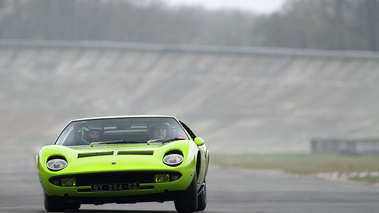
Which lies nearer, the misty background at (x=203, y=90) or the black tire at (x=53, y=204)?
the black tire at (x=53, y=204)

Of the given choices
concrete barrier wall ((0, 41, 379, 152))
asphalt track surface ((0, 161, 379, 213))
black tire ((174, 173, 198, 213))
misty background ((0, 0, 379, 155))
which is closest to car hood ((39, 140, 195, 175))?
black tire ((174, 173, 198, 213))

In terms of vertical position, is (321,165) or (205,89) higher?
(205,89)

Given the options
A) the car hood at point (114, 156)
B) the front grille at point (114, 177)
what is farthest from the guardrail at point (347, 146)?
the front grille at point (114, 177)

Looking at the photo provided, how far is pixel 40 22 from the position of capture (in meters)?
97.9

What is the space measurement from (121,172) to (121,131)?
1.42 m

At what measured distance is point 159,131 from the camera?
9.78m

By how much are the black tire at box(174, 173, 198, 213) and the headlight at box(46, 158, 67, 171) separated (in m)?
1.28

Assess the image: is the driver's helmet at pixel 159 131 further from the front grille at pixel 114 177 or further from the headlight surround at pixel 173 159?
the front grille at pixel 114 177

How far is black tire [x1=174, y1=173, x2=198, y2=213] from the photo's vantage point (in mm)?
8984

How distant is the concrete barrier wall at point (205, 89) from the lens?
64.4 metres

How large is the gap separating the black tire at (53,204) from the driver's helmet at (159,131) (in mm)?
1309

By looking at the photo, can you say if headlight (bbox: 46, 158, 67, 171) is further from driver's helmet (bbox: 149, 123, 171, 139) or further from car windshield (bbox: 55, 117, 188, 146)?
driver's helmet (bbox: 149, 123, 171, 139)

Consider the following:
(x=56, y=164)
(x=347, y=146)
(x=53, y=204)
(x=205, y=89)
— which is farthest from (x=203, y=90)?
(x=56, y=164)

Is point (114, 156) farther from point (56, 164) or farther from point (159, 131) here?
point (159, 131)
